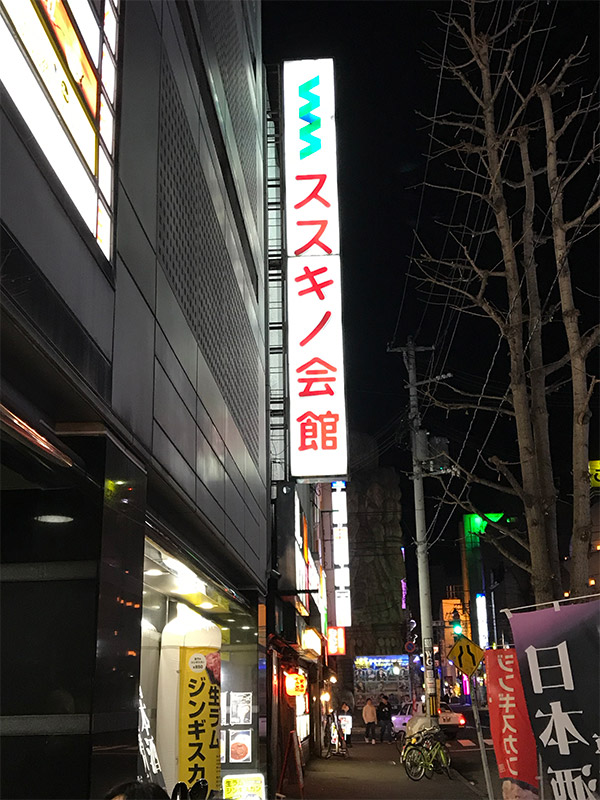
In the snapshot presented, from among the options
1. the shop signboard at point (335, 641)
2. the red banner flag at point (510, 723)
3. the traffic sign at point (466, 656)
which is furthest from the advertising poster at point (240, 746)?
the shop signboard at point (335, 641)

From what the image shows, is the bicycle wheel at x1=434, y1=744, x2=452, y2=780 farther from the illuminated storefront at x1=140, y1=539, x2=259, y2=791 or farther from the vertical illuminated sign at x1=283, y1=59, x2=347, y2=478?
the illuminated storefront at x1=140, y1=539, x2=259, y2=791

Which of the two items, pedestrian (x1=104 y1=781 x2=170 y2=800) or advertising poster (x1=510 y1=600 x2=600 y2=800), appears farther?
advertising poster (x1=510 y1=600 x2=600 y2=800)

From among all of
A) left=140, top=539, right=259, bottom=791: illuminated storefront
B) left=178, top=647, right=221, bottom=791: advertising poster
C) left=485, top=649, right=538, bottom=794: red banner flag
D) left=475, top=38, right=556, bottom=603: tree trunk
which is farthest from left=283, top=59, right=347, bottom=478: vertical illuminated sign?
left=178, top=647, right=221, bottom=791: advertising poster

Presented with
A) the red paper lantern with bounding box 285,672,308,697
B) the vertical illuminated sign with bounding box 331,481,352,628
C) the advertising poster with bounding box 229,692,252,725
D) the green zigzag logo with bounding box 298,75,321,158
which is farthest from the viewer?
the vertical illuminated sign with bounding box 331,481,352,628

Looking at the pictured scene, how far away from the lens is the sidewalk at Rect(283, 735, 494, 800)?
1839 centimetres

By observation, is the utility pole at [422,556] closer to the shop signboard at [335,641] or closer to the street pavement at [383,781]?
the street pavement at [383,781]

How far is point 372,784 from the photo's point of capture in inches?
824

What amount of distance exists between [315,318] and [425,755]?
11552 millimetres

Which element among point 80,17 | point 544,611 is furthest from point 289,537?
point 80,17

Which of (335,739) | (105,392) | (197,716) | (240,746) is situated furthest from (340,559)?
(105,392)

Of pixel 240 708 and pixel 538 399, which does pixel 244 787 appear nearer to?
pixel 240 708

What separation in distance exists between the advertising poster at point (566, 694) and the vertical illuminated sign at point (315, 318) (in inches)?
363

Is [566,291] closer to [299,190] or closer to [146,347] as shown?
[146,347]

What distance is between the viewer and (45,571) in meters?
6.03
